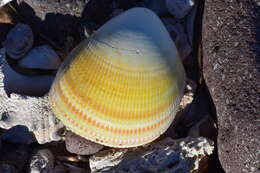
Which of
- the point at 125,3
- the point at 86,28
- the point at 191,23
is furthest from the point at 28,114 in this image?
the point at 191,23

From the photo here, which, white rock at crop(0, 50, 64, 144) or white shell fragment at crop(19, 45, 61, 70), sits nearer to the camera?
white rock at crop(0, 50, 64, 144)

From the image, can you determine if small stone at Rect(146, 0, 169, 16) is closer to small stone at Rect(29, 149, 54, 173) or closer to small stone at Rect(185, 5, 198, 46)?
small stone at Rect(185, 5, 198, 46)

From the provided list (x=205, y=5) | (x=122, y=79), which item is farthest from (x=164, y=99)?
(x=205, y=5)

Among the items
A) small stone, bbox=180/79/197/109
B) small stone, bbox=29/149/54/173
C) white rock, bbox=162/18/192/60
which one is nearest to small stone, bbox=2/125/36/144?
A: small stone, bbox=29/149/54/173

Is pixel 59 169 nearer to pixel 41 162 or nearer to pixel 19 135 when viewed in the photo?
pixel 41 162

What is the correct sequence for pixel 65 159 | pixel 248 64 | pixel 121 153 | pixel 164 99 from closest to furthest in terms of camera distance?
pixel 248 64, pixel 164 99, pixel 121 153, pixel 65 159

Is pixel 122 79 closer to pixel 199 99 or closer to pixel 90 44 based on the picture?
pixel 90 44

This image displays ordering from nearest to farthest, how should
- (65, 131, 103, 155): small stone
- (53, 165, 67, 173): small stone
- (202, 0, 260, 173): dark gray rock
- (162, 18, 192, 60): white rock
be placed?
1. (202, 0, 260, 173): dark gray rock
2. (65, 131, 103, 155): small stone
3. (53, 165, 67, 173): small stone
4. (162, 18, 192, 60): white rock
